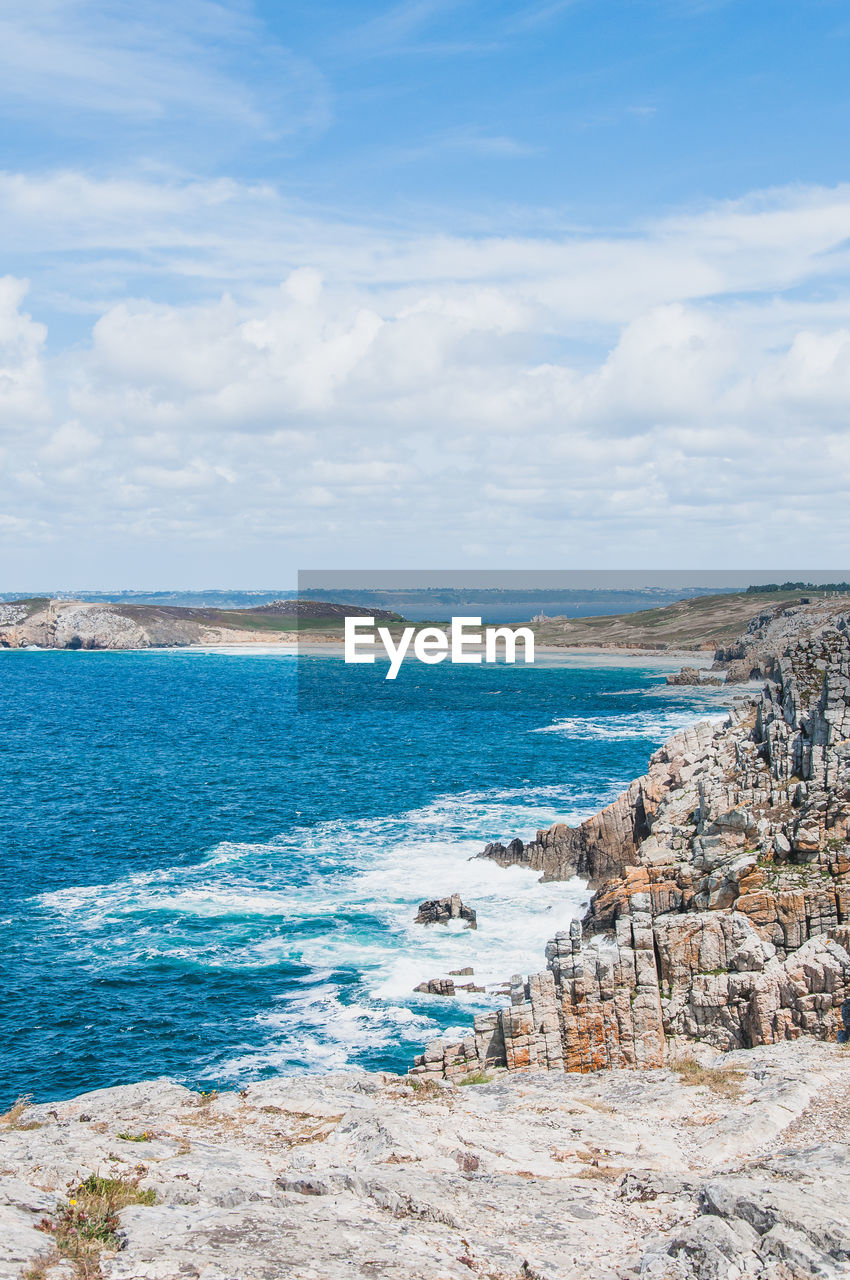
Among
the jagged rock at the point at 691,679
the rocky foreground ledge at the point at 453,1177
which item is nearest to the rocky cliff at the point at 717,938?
the rocky foreground ledge at the point at 453,1177

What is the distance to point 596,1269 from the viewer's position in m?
13.0

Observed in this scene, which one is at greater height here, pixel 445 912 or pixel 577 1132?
pixel 577 1132

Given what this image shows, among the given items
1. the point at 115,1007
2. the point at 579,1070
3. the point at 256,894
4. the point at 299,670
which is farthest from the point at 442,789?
the point at 299,670

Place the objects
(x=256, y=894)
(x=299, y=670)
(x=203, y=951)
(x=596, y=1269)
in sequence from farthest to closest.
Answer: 1. (x=299, y=670)
2. (x=256, y=894)
3. (x=203, y=951)
4. (x=596, y=1269)

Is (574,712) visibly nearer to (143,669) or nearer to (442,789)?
(442,789)

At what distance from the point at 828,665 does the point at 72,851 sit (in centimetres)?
4297

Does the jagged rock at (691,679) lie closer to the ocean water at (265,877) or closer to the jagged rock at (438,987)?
the ocean water at (265,877)

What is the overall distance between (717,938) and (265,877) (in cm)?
2827

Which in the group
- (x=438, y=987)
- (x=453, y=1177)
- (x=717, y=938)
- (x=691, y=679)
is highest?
(x=717, y=938)

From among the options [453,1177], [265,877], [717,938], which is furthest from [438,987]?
[453,1177]

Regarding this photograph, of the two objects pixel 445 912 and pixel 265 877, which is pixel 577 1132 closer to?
pixel 445 912

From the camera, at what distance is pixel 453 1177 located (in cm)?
1619

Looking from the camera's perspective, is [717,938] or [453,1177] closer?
[453,1177]

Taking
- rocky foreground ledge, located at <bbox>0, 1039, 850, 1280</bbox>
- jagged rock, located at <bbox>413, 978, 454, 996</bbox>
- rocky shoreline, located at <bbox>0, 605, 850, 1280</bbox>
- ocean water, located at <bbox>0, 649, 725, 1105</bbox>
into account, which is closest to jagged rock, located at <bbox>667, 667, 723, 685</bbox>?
ocean water, located at <bbox>0, 649, 725, 1105</bbox>
